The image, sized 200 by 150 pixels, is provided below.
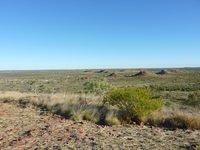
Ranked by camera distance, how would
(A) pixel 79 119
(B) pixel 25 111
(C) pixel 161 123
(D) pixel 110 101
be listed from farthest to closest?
(B) pixel 25 111 → (D) pixel 110 101 → (A) pixel 79 119 → (C) pixel 161 123

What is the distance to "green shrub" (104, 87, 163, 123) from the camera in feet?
52.0

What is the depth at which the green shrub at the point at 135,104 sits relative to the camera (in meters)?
15.9

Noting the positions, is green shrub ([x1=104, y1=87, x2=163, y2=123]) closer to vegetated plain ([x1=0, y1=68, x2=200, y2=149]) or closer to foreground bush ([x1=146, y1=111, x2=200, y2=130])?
vegetated plain ([x1=0, y1=68, x2=200, y2=149])

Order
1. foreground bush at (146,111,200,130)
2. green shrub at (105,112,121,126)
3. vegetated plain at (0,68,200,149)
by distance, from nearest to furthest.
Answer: vegetated plain at (0,68,200,149), foreground bush at (146,111,200,130), green shrub at (105,112,121,126)

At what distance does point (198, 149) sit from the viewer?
33.0 feet

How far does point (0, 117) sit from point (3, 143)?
5137mm

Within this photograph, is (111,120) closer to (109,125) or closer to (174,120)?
(109,125)

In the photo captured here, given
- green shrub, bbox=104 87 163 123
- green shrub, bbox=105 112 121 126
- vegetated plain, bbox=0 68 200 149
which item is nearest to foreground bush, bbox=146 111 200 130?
vegetated plain, bbox=0 68 200 149

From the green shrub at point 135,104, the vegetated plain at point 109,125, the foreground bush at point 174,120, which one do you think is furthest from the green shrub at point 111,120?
the foreground bush at point 174,120

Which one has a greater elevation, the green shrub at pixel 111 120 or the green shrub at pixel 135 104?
the green shrub at pixel 135 104

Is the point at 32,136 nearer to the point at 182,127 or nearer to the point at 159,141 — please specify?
the point at 159,141

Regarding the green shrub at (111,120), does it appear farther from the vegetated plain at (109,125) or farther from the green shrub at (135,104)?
the green shrub at (135,104)

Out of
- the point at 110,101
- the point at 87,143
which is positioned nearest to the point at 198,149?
the point at 87,143

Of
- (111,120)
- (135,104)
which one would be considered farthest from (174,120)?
(111,120)
